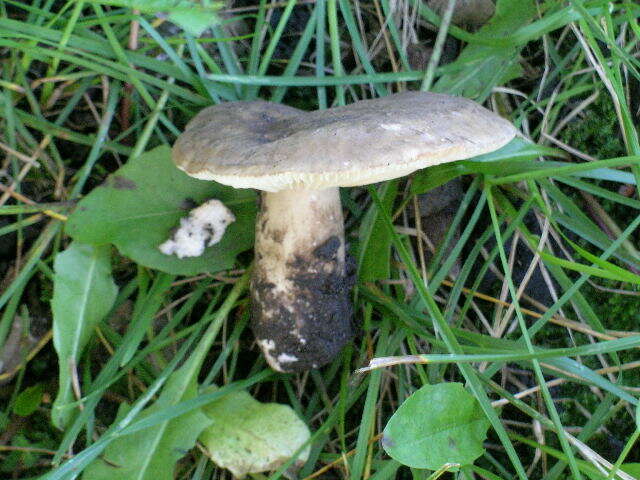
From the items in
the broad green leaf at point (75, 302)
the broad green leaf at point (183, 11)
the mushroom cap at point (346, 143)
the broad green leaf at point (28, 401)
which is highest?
the broad green leaf at point (183, 11)

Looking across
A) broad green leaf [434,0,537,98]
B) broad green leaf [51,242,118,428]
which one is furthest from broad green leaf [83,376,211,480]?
broad green leaf [434,0,537,98]

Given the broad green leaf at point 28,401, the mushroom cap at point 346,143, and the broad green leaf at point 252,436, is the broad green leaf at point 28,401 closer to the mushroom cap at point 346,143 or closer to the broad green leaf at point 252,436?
the broad green leaf at point 252,436

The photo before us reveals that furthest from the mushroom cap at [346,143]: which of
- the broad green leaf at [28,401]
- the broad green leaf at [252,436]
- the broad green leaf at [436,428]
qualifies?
the broad green leaf at [28,401]

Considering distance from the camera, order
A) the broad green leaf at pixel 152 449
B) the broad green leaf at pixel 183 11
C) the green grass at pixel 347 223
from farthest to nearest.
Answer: the green grass at pixel 347 223
the broad green leaf at pixel 152 449
the broad green leaf at pixel 183 11

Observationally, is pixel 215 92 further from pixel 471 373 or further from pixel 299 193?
pixel 471 373

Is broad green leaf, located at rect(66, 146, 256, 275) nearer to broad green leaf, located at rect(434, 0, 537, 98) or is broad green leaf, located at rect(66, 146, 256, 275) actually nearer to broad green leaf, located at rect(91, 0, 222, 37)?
broad green leaf, located at rect(91, 0, 222, 37)

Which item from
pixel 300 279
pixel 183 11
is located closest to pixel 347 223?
pixel 300 279

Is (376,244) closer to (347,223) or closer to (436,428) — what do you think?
(347,223)
